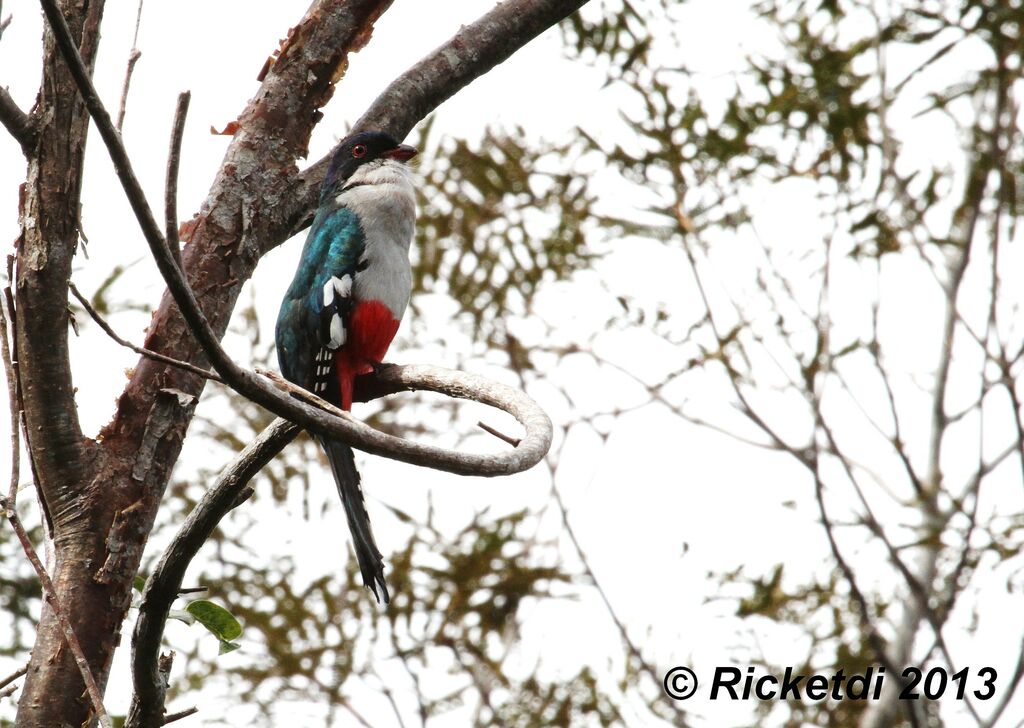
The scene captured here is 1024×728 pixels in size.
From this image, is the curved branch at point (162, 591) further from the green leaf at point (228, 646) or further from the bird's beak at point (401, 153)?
the bird's beak at point (401, 153)

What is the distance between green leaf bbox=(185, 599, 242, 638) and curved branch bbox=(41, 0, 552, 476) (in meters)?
0.81

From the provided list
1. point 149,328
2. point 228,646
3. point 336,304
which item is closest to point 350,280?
point 336,304

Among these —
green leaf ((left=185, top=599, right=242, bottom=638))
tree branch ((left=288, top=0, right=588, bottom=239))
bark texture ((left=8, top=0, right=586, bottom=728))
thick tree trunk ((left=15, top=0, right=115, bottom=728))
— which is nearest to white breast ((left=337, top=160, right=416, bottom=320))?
tree branch ((left=288, top=0, right=588, bottom=239))

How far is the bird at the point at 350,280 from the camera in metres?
3.93

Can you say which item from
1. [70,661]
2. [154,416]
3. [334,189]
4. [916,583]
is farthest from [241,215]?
[916,583]

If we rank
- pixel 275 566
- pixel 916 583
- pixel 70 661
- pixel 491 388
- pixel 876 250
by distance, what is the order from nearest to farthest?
1. pixel 70 661
2. pixel 491 388
3. pixel 916 583
4. pixel 876 250
5. pixel 275 566

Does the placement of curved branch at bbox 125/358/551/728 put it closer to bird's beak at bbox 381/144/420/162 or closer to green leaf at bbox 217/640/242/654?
green leaf at bbox 217/640/242/654

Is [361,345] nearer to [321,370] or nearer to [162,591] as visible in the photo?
[321,370]

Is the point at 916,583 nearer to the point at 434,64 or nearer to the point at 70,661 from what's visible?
the point at 434,64

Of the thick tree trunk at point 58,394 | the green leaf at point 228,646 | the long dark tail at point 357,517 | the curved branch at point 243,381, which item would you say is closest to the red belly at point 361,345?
the long dark tail at point 357,517

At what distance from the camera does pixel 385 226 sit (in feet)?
14.6

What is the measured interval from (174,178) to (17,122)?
616 mm

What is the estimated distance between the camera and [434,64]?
346cm

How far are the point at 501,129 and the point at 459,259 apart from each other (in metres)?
0.88
